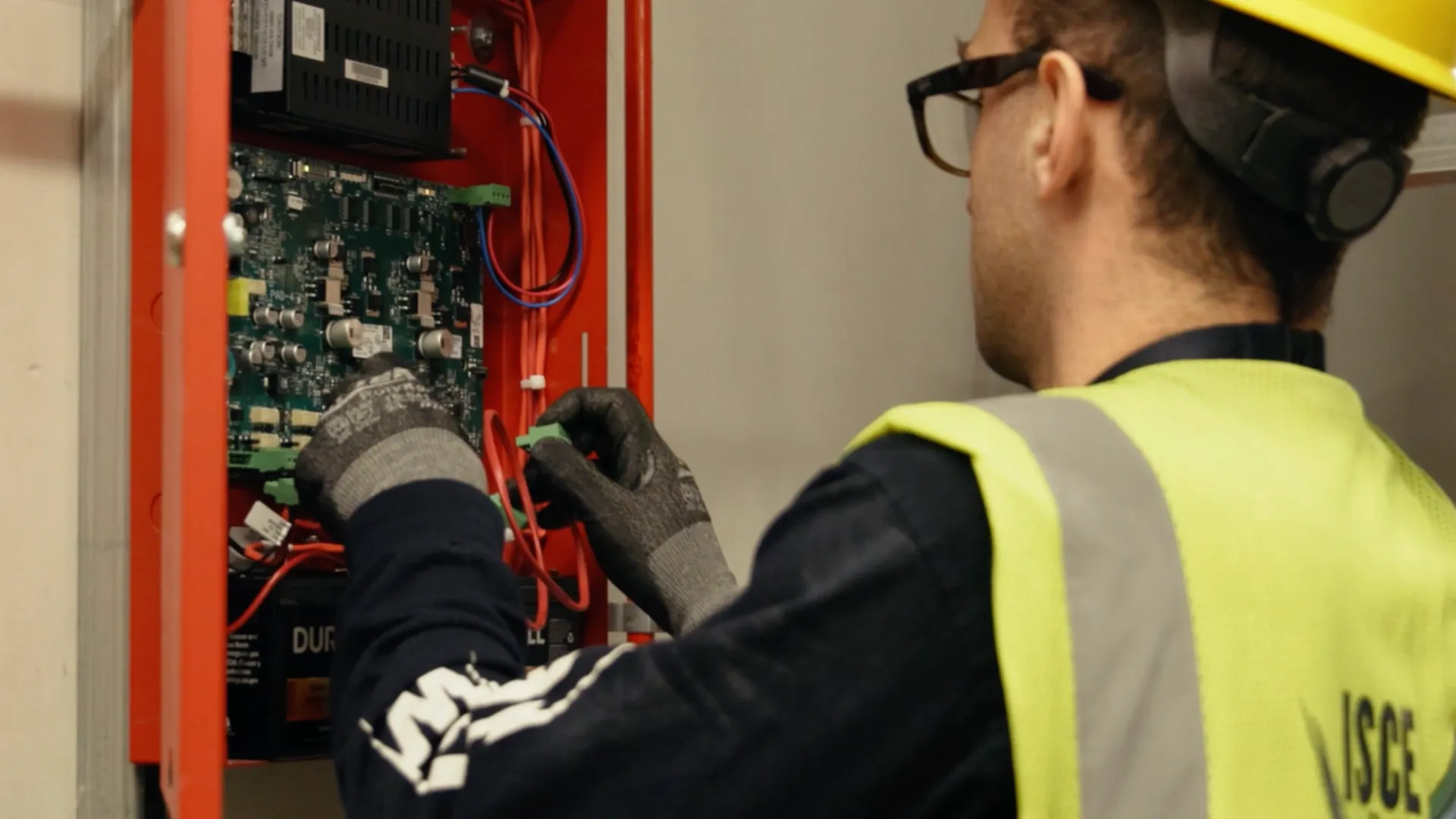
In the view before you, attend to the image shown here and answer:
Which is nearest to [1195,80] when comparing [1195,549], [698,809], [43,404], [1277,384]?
[1277,384]

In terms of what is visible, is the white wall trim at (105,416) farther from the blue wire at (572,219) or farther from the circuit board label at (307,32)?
the blue wire at (572,219)

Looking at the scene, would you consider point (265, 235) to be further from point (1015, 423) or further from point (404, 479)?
point (1015, 423)

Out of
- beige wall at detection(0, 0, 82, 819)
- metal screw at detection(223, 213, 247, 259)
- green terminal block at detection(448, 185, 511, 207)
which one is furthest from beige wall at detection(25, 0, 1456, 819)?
green terminal block at detection(448, 185, 511, 207)

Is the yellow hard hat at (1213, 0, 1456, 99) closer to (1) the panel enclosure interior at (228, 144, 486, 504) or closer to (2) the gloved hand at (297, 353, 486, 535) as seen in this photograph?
(2) the gloved hand at (297, 353, 486, 535)

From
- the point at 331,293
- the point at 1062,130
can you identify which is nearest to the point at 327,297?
the point at 331,293

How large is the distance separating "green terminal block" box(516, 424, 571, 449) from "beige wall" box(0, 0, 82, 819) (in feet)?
1.42

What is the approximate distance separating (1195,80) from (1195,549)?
1.06 ft

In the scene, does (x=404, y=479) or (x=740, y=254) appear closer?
(x=404, y=479)

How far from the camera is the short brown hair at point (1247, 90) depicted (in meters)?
0.85

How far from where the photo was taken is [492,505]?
3.22 feet

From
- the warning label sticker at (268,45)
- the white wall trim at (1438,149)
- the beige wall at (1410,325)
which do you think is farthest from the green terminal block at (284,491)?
the beige wall at (1410,325)

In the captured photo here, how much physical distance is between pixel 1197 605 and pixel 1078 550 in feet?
0.25

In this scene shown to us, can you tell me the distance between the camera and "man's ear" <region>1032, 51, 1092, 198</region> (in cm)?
88

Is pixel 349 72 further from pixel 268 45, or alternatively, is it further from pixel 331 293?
pixel 331 293
